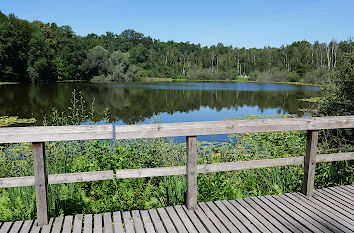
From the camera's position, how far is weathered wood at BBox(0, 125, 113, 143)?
9.23ft

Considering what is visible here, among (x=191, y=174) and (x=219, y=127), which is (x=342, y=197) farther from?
(x=191, y=174)

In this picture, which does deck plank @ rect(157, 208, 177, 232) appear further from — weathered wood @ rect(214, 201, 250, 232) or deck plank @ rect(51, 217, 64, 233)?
deck plank @ rect(51, 217, 64, 233)

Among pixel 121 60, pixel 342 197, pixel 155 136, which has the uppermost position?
pixel 121 60

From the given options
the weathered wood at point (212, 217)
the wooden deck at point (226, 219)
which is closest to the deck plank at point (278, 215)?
the wooden deck at point (226, 219)

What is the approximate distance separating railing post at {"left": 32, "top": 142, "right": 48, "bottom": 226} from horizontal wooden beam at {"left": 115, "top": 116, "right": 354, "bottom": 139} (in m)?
0.77

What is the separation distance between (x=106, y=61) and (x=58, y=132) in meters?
59.0

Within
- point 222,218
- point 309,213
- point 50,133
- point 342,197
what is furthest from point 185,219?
point 342,197

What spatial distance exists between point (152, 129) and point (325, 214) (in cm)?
217

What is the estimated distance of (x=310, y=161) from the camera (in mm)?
3645

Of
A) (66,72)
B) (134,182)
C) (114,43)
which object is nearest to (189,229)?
(134,182)

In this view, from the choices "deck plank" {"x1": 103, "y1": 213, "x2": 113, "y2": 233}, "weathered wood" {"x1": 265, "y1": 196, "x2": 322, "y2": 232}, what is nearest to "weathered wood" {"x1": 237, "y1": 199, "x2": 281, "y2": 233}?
"weathered wood" {"x1": 265, "y1": 196, "x2": 322, "y2": 232}

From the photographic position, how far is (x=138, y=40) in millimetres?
118000

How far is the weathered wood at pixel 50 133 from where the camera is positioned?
281cm

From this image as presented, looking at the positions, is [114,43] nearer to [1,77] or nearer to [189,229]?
[1,77]
